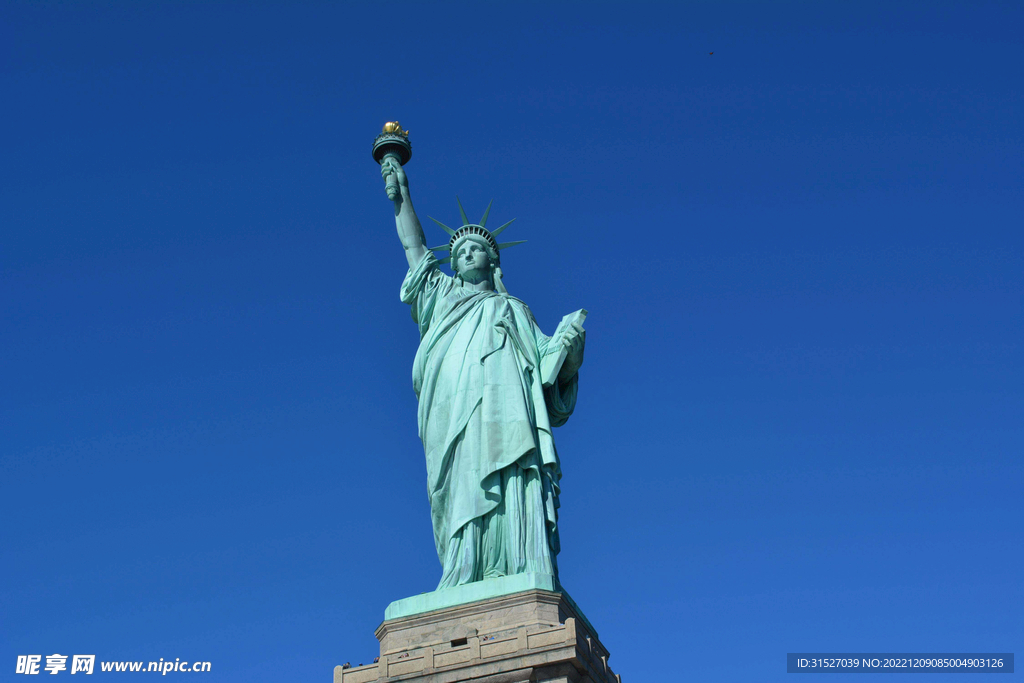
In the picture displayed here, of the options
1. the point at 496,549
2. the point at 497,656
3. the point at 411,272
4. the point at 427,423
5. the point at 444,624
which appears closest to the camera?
the point at 497,656

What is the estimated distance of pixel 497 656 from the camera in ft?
46.4

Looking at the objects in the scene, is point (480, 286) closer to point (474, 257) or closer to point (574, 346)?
point (474, 257)

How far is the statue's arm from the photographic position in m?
19.6

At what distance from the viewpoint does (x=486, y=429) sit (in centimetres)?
1692

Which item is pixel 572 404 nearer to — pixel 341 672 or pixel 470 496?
pixel 470 496

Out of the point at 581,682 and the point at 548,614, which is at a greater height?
the point at 548,614

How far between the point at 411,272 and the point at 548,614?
6.67 m

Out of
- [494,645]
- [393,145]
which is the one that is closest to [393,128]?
[393,145]

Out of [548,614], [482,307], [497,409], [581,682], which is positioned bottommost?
[581,682]

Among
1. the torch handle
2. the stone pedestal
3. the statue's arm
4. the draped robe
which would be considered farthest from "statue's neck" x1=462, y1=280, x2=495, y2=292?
the stone pedestal

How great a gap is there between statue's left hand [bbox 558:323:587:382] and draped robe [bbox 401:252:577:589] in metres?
0.42

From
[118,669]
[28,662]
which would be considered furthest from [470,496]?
[28,662]

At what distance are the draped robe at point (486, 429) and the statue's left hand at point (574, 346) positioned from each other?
0.42 m

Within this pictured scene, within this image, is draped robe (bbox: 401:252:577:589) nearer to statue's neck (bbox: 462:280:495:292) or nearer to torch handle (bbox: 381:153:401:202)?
statue's neck (bbox: 462:280:495:292)
